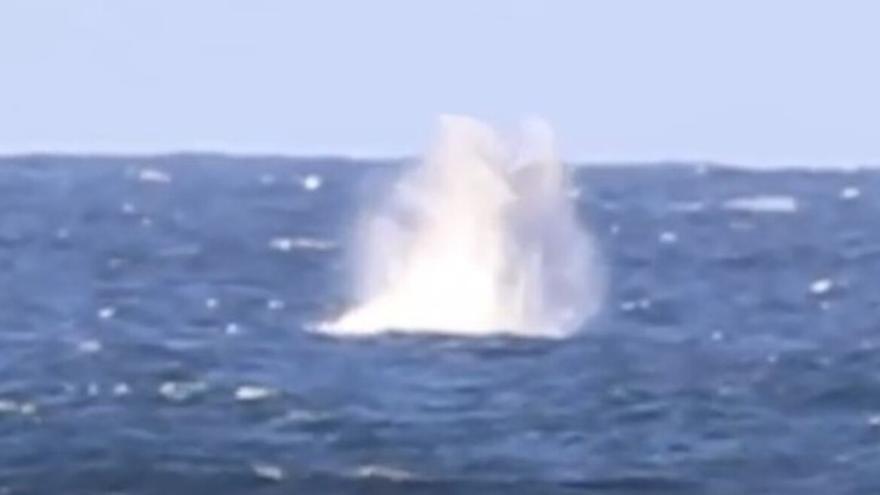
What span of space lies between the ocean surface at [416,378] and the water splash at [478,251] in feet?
2.91

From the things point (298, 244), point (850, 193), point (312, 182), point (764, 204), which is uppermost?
point (312, 182)

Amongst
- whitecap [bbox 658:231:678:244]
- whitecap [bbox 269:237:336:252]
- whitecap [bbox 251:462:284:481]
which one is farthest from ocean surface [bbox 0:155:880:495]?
whitecap [bbox 658:231:678:244]

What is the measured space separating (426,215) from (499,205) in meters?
1.94

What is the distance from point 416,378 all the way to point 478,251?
10534 mm

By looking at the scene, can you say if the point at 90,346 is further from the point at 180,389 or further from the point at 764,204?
the point at 764,204

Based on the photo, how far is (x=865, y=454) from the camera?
51.4m

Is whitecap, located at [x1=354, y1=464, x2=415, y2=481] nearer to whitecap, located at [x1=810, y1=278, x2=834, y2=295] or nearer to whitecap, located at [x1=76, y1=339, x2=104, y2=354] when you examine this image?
whitecap, located at [x1=76, y1=339, x2=104, y2=354]

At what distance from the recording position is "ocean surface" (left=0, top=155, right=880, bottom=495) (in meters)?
49.2

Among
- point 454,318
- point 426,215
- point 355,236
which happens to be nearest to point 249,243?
point 355,236

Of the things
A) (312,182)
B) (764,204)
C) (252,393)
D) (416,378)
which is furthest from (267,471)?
(312,182)

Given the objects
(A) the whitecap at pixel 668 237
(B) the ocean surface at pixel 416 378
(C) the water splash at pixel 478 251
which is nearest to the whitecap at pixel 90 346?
(B) the ocean surface at pixel 416 378

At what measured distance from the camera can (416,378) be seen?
59.2 metres

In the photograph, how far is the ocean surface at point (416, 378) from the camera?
1939 inches

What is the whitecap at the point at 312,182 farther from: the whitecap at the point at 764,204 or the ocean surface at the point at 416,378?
the ocean surface at the point at 416,378
